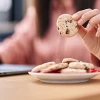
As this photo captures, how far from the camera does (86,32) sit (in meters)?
1.17

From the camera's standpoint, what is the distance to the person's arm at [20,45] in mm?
2865

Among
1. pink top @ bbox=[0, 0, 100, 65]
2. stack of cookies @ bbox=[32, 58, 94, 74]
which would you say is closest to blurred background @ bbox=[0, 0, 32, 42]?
pink top @ bbox=[0, 0, 100, 65]

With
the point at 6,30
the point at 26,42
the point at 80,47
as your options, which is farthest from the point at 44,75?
the point at 6,30

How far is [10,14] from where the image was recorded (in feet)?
10.3

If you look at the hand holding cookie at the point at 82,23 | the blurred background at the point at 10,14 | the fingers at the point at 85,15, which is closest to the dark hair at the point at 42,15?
the blurred background at the point at 10,14

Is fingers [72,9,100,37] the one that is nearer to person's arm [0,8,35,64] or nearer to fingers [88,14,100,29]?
fingers [88,14,100,29]

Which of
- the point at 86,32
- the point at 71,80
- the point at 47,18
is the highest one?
the point at 47,18

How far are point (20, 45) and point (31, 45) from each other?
0.37 feet

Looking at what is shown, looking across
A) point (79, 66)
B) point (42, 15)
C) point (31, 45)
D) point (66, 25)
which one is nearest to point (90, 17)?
point (66, 25)

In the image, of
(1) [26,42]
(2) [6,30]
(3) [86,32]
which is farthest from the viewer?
(2) [6,30]

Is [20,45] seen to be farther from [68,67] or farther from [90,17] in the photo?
[68,67]

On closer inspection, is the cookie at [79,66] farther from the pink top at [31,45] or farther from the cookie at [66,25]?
the pink top at [31,45]

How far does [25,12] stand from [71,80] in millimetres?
2297

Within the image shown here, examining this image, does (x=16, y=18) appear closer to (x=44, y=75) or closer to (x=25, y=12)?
(x=25, y=12)
